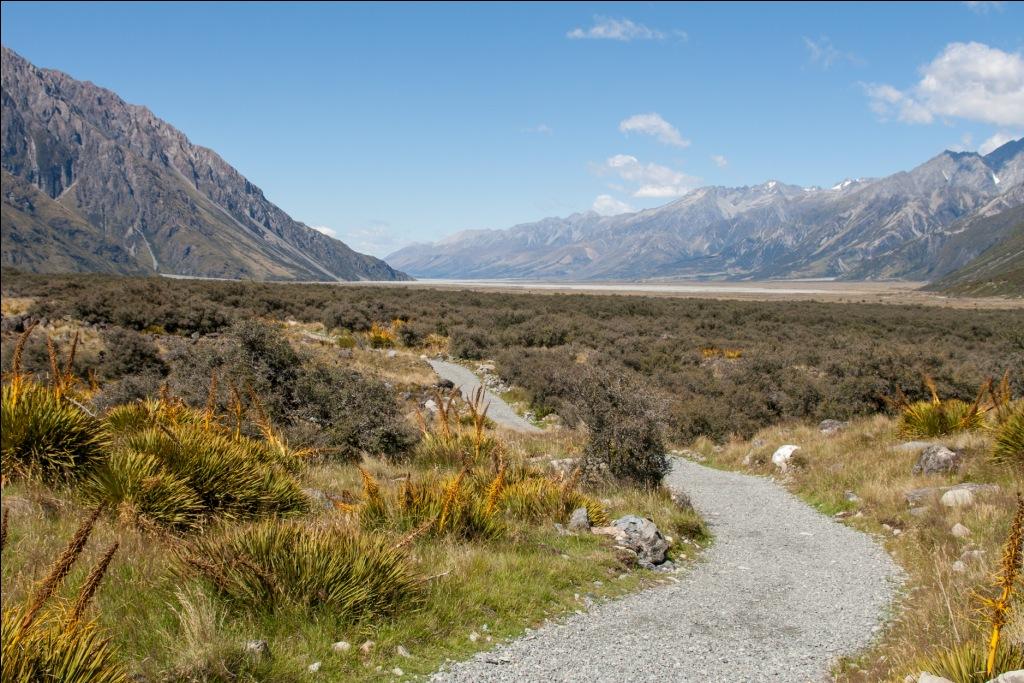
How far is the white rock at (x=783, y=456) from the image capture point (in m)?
14.3

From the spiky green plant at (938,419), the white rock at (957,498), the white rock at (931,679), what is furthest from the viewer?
the spiky green plant at (938,419)

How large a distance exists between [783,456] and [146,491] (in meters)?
13.0

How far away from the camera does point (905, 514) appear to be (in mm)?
9570

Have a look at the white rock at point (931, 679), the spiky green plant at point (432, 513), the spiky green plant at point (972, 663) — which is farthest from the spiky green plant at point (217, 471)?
the spiky green plant at point (972, 663)

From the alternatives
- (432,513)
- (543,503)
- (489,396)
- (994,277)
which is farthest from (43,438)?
(994,277)

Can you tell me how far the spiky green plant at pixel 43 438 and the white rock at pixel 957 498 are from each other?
35.4ft

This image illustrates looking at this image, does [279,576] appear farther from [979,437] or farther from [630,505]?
[979,437]

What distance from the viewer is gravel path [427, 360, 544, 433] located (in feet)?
62.0

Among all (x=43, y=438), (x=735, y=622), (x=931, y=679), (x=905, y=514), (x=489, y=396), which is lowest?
(x=489, y=396)

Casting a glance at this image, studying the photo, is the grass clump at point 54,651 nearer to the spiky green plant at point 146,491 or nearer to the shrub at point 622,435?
the spiky green plant at point 146,491

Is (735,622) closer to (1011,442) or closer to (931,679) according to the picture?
(931,679)

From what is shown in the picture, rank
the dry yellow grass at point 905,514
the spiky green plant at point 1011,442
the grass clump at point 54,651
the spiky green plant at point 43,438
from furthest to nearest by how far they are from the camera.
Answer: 1. the spiky green plant at point 1011,442
2. the spiky green plant at point 43,438
3. the dry yellow grass at point 905,514
4. the grass clump at point 54,651

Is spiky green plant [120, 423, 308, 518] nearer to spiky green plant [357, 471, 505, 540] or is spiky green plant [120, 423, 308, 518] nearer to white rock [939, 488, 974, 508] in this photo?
spiky green plant [357, 471, 505, 540]

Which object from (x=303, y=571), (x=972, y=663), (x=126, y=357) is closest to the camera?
(x=972, y=663)
